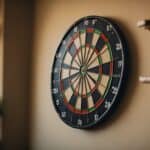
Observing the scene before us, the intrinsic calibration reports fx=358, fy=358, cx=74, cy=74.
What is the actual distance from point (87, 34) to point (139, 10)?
0.50m

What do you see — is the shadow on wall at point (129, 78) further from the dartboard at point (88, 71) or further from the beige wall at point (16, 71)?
the beige wall at point (16, 71)

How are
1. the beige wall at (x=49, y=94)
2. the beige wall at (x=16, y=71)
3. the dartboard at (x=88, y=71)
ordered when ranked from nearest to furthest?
1. the beige wall at (x=49, y=94)
2. the dartboard at (x=88, y=71)
3. the beige wall at (x=16, y=71)

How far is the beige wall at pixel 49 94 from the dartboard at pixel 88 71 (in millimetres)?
81

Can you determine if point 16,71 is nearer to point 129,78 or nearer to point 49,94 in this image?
point 49,94

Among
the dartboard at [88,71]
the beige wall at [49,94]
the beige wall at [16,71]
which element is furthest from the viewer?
the beige wall at [16,71]

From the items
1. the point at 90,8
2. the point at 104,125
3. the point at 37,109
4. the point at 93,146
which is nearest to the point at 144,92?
the point at 104,125

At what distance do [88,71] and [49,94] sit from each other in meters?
0.61

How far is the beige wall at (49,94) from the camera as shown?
232cm

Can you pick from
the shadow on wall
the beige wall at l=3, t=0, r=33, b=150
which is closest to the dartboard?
the shadow on wall

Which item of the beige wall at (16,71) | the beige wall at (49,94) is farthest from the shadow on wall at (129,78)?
the beige wall at (16,71)

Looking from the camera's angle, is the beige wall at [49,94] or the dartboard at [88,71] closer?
the beige wall at [49,94]

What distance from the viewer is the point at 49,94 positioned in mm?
3166

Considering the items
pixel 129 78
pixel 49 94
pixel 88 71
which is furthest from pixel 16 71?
pixel 129 78

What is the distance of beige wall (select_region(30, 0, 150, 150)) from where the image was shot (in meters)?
2.32
